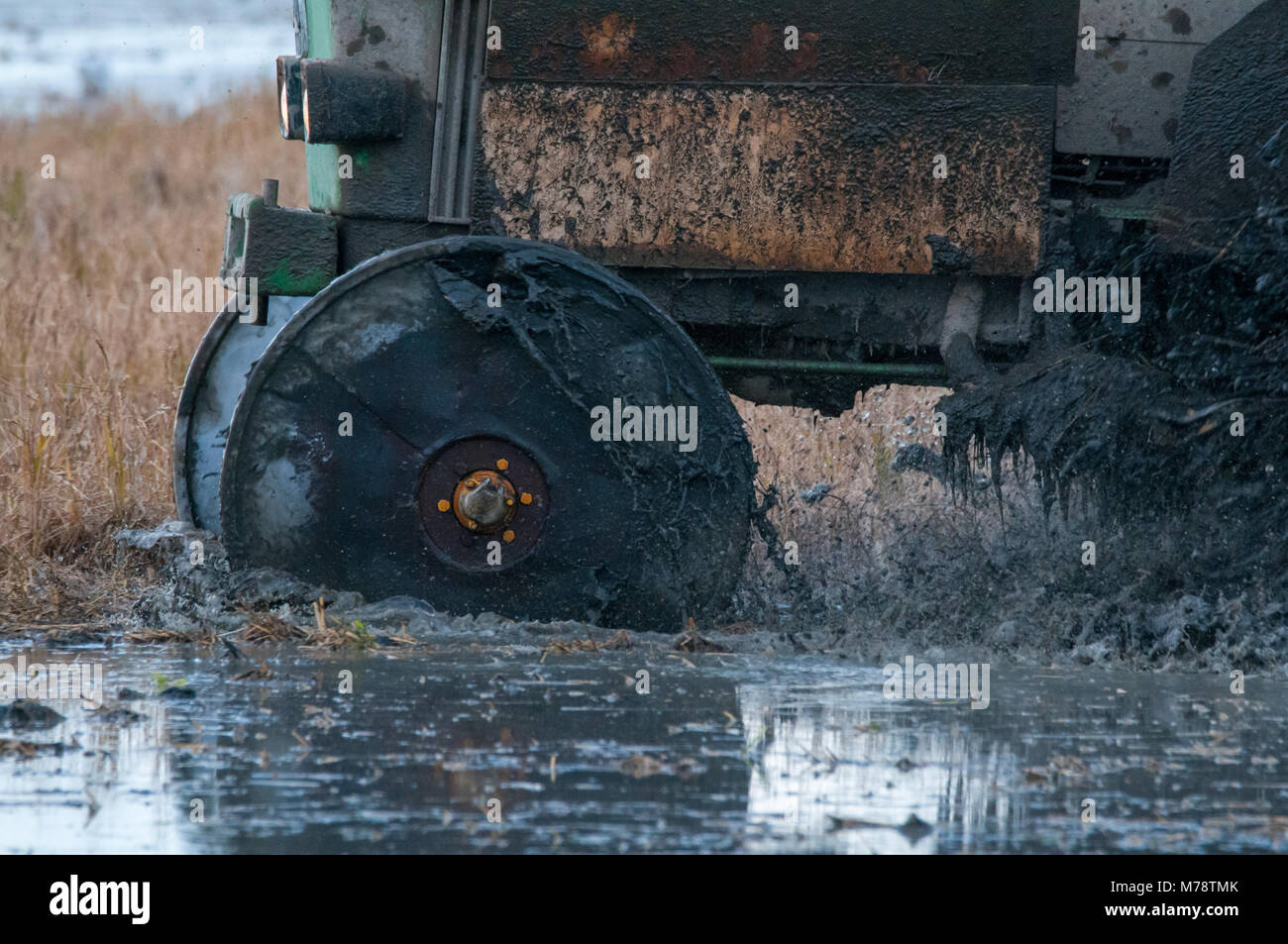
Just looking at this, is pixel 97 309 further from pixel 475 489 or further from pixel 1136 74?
pixel 1136 74

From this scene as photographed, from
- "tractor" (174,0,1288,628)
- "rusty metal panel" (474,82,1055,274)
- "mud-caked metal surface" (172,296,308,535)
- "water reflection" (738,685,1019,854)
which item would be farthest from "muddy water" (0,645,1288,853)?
"mud-caked metal surface" (172,296,308,535)

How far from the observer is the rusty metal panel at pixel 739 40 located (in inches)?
224

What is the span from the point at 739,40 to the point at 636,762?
2.85 meters

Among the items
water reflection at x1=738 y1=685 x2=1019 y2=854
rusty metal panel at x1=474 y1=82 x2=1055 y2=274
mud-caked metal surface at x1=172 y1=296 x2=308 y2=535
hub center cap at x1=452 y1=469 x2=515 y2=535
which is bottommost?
water reflection at x1=738 y1=685 x2=1019 y2=854

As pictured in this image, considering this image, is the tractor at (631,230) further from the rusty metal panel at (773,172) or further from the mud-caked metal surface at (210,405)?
the mud-caked metal surface at (210,405)

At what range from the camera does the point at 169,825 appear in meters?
3.27

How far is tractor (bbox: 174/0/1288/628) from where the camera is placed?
18.2ft

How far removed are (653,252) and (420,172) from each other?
0.85 metres

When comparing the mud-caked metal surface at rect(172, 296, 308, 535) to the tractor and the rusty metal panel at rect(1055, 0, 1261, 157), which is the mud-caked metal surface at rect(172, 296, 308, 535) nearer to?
the tractor

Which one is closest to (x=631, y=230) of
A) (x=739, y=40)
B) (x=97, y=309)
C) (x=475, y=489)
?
(x=739, y=40)

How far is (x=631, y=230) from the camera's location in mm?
5773

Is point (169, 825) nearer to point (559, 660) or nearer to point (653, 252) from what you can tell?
point (559, 660)

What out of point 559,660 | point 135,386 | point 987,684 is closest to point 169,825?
point 559,660

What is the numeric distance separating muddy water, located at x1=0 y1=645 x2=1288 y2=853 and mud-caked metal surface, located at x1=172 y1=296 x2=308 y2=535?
6.31ft
